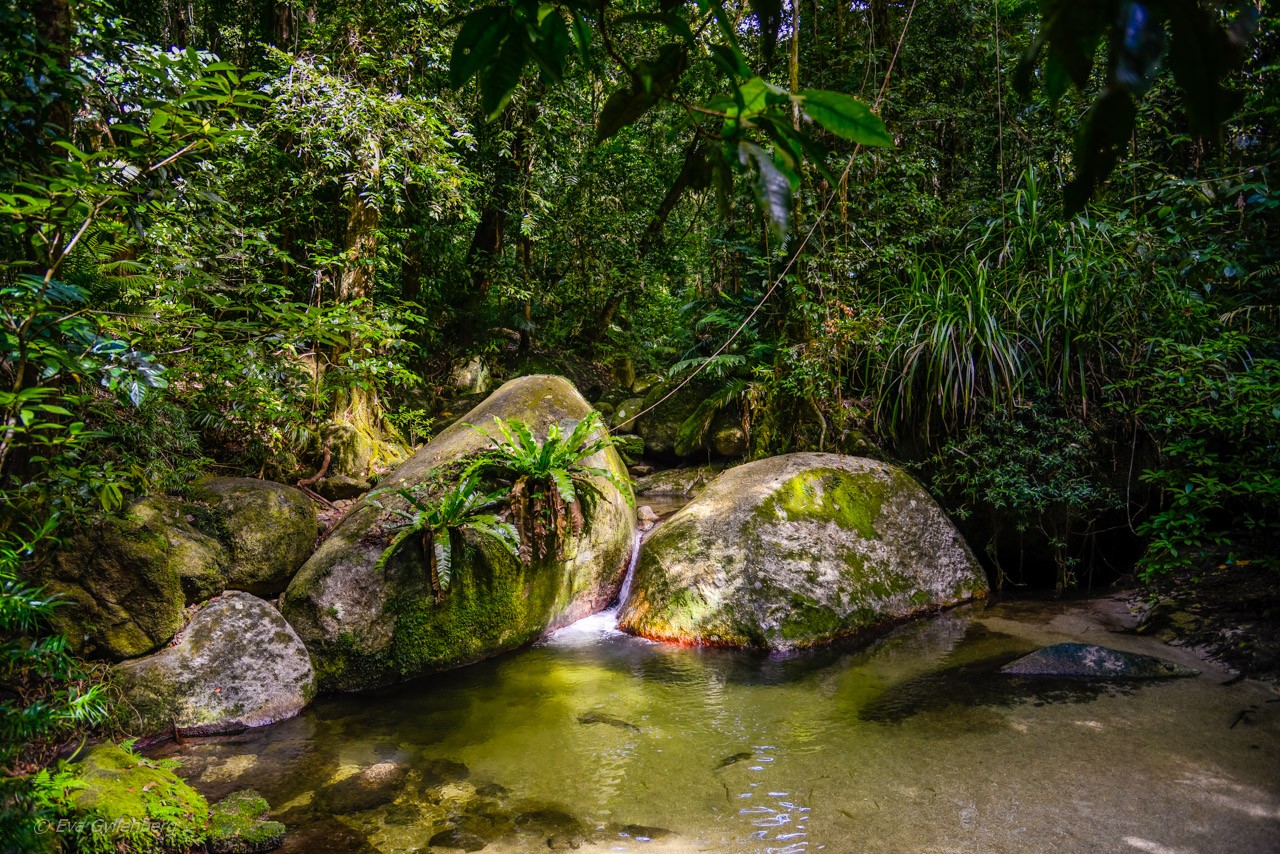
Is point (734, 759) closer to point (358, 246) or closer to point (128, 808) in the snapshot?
point (128, 808)

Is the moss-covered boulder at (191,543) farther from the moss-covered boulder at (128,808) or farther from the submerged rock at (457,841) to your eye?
the submerged rock at (457,841)

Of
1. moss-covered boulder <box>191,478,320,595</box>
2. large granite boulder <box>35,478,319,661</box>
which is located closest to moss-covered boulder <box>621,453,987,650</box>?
moss-covered boulder <box>191,478,320,595</box>

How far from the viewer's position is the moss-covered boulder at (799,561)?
191 inches

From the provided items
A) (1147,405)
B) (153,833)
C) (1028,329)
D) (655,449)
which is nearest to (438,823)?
(153,833)

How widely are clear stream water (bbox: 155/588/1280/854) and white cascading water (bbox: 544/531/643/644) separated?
2.04ft

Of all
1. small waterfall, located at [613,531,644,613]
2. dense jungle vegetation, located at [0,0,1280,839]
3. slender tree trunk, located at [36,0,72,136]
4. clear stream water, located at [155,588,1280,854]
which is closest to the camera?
dense jungle vegetation, located at [0,0,1280,839]

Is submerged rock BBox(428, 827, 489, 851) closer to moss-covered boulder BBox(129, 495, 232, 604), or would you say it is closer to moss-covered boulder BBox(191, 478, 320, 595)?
moss-covered boulder BBox(129, 495, 232, 604)

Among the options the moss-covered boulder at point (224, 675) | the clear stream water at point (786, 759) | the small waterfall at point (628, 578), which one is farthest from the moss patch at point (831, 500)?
the moss-covered boulder at point (224, 675)

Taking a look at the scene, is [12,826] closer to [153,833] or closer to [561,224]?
[153,833]

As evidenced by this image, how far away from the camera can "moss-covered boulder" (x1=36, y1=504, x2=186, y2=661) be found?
3.76 meters

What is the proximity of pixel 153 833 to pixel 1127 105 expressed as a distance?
3716 millimetres

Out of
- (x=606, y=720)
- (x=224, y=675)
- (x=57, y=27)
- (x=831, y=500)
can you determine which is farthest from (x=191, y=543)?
(x=831, y=500)

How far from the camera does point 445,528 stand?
15.0ft

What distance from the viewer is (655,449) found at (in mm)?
10148
